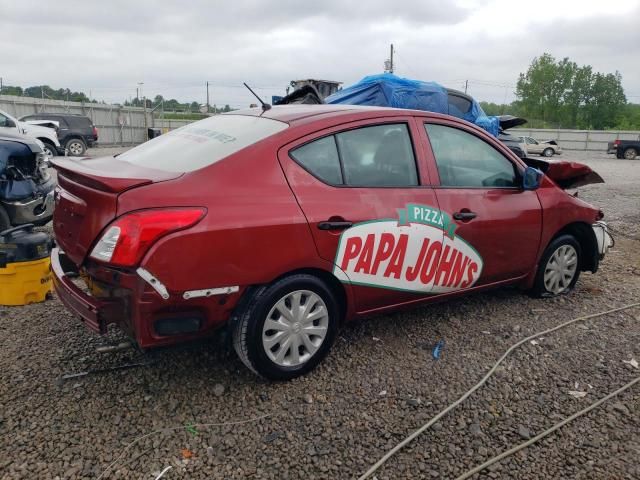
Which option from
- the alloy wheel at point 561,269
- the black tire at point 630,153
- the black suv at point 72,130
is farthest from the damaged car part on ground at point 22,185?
the black tire at point 630,153

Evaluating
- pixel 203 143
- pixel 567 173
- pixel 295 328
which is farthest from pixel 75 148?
pixel 295 328

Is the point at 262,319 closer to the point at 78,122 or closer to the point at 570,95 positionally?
the point at 78,122

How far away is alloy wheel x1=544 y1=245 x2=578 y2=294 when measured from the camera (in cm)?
452

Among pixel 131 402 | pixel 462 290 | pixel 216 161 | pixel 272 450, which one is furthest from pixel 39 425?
pixel 462 290

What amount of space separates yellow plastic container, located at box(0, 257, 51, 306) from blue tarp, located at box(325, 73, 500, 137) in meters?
5.78

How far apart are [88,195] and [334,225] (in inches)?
52.4

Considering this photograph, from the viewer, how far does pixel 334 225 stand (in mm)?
3021

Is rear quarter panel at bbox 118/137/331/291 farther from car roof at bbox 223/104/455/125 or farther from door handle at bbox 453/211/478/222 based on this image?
door handle at bbox 453/211/478/222

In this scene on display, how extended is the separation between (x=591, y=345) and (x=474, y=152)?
1.63 m

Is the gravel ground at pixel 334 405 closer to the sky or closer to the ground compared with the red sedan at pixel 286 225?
closer to the ground

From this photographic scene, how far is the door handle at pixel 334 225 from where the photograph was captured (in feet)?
9.78

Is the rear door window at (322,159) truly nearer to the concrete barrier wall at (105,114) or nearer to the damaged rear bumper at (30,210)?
the damaged rear bumper at (30,210)

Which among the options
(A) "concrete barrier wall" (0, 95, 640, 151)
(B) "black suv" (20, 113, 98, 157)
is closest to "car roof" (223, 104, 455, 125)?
(B) "black suv" (20, 113, 98, 157)

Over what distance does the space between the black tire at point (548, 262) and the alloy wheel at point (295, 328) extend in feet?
7.40
